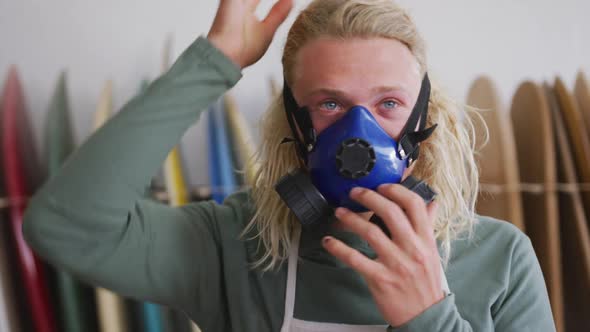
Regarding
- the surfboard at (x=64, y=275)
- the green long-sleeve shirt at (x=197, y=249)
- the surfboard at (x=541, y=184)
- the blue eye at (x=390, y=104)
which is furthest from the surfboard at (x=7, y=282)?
the surfboard at (x=541, y=184)

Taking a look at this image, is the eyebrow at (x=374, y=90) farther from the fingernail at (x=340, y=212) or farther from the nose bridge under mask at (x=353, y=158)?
the fingernail at (x=340, y=212)

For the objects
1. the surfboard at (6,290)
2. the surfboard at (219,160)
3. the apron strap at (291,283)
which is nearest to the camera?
the apron strap at (291,283)

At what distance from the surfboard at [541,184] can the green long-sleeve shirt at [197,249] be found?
106 centimetres

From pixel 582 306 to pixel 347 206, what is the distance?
165 centimetres

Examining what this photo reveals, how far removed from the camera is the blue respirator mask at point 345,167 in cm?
88

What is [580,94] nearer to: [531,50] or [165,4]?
[531,50]

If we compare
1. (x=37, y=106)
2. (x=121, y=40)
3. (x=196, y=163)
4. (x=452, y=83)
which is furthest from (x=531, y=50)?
(x=37, y=106)

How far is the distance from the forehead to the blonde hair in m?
0.02

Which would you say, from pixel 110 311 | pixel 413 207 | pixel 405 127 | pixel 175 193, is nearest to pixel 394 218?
pixel 413 207

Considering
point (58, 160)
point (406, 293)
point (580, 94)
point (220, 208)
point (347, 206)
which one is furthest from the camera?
point (580, 94)

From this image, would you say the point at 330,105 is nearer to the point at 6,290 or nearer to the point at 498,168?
the point at 498,168

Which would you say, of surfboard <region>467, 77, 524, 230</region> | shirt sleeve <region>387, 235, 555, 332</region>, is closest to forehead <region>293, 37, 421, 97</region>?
shirt sleeve <region>387, 235, 555, 332</region>

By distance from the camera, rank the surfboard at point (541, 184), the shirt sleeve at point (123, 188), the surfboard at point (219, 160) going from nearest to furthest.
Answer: the shirt sleeve at point (123, 188), the surfboard at point (541, 184), the surfboard at point (219, 160)

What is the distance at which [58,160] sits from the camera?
76.6 inches
